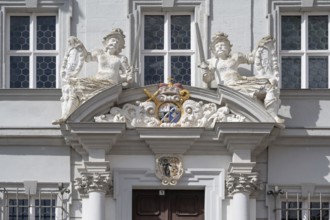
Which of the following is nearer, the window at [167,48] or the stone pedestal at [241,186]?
the stone pedestal at [241,186]

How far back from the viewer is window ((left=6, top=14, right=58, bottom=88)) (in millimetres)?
34250

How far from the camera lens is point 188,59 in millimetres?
34312

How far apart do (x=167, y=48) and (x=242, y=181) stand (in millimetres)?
3081

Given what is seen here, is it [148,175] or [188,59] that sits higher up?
[188,59]

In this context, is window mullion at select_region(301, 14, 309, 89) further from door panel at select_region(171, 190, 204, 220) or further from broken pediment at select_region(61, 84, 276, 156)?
door panel at select_region(171, 190, 204, 220)

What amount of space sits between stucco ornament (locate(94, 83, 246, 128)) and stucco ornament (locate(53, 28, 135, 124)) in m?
0.53

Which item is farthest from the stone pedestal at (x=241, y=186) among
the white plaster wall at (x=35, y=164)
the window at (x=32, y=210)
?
the window at (x=32, y=210)

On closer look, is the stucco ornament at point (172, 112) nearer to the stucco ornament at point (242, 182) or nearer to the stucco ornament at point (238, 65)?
the stucco ornament at point (238, 65)

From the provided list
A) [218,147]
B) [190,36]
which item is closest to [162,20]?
[190,36]

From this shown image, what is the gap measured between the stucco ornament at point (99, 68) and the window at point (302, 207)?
372cm

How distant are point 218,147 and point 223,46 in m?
1.88

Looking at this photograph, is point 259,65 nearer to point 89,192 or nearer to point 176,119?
point 176,119

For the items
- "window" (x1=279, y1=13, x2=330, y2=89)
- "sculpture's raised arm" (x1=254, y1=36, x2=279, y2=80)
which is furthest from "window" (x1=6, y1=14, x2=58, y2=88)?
"window" (x1=279, y1=13, x2=330, y2=89)

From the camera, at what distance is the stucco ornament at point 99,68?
3334cm
